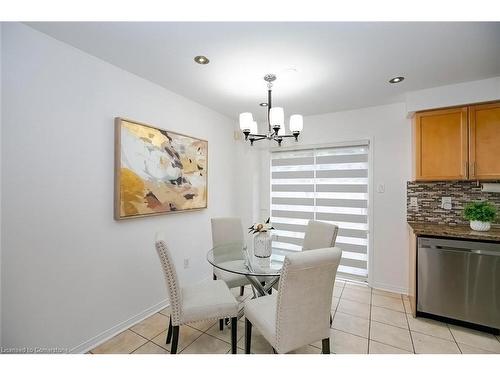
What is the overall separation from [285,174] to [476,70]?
2383 millimetres

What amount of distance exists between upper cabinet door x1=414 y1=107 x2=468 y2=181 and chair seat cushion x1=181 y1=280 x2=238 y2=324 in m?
2.51

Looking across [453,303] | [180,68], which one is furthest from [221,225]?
[453,303]

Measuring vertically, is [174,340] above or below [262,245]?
below

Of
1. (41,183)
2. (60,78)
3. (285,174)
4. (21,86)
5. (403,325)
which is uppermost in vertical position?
(60,78)

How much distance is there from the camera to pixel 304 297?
4.35 ft

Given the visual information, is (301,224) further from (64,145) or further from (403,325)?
(64,145)

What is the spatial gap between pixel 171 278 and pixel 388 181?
2.81 m

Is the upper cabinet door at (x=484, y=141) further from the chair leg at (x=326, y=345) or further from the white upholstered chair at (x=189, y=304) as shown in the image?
the white upholstered chair at (x=189, y=304)

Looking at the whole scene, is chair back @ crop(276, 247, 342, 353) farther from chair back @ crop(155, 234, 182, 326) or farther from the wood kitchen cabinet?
the wood kitchen cabinet

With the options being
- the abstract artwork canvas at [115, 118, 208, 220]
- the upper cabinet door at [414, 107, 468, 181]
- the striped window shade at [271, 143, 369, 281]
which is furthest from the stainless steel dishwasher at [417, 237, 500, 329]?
the abstract artwork canvas at [115, 118, 208, 220]

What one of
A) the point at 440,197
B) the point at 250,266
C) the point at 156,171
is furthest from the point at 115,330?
the point at 440,197

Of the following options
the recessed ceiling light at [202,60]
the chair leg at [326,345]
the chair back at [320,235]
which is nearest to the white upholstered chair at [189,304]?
the chair leg at [326,345]

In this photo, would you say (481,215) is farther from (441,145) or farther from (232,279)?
(232,279)

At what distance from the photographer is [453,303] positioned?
209cm
